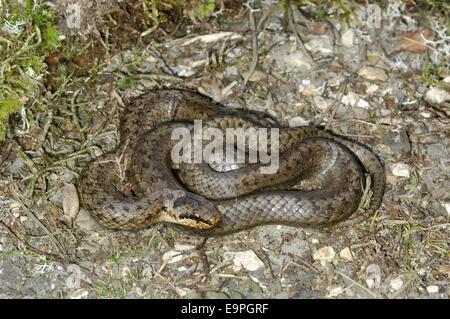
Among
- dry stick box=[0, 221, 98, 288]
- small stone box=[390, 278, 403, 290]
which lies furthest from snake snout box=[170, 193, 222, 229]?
small stone box=[390, 278, 403, 290]

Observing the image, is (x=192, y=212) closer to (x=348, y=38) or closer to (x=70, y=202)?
(x=70, y=202)

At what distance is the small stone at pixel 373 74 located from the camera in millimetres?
5949

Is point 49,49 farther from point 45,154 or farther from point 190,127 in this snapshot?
point 190,127

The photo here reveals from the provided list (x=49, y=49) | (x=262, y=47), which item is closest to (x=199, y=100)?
(x=262, y=47)

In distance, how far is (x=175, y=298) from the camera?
4.16 meters

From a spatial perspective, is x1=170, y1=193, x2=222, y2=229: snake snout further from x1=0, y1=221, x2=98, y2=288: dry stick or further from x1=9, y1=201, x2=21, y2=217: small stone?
x1=9, y1=201, x2=21, y2=217: small stone

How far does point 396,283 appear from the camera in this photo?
4277 millimetres

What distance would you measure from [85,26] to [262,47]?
217 cm

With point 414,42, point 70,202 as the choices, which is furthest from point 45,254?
point 414,42

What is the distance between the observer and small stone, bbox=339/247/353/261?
447 cm

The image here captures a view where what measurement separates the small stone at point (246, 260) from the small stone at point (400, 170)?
5.85ft

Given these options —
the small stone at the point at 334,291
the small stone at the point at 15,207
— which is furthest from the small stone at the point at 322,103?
the small stone at the point at 15,207

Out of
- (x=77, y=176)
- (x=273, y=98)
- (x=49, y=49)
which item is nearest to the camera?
(x=77, y=176)

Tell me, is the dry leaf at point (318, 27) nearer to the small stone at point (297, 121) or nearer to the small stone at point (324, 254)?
the small stone at point (297, 121)
